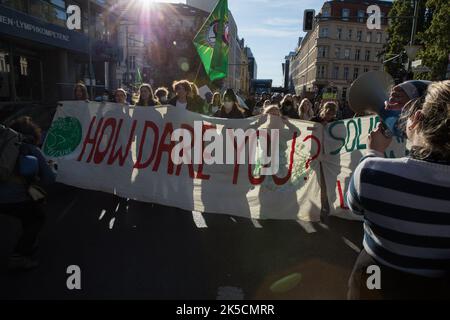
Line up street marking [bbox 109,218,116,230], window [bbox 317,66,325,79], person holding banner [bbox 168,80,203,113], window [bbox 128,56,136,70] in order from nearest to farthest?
street marking [bbox 109,218,116,230]
person holding banner [bbox 168,80,203,113]
window [bbox 128,56,136,70]
window [bbox 317,66,325,79]

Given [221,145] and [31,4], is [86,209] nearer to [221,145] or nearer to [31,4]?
[221,145]

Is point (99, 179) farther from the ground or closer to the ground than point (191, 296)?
farther from the ground

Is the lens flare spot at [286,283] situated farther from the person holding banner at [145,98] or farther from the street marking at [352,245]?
the person holding banner at [145,98]

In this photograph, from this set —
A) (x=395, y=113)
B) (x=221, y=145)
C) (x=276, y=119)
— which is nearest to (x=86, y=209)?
(x=221, y=145)

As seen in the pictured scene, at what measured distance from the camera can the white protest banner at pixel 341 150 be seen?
4773 mm

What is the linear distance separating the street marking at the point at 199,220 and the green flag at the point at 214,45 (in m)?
3.69

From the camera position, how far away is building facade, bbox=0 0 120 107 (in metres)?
18.3

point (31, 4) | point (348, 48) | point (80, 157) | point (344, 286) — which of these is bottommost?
point (344, 286)

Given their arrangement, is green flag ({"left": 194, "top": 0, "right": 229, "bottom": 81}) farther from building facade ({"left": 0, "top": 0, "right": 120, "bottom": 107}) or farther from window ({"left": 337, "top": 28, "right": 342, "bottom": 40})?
window ({"left": 337, "top": 28, "right": 342, "bottom": 40})

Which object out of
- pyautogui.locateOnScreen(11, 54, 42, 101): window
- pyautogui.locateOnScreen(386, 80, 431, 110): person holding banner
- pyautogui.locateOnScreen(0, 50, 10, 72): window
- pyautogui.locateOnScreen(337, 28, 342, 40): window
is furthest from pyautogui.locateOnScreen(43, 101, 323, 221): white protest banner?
pyautogui.locateOnScreen(337, 28, 342, 40): window

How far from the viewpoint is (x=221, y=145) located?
4.98 m

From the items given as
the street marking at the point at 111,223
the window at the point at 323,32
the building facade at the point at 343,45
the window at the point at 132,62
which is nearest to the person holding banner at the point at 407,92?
the street marking at the point at 111,223

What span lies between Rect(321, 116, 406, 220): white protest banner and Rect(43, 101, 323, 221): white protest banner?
0.15 metres
